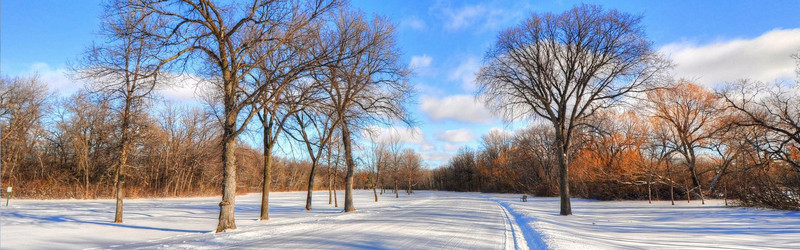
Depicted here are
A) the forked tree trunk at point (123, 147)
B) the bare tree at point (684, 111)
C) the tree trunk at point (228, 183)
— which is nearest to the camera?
the tree trunk at point (228, 183)

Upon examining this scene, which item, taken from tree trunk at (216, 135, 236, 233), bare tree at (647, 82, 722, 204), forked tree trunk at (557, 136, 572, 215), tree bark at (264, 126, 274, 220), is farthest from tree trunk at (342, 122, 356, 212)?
bare tree at (647, 82, 722, 204)

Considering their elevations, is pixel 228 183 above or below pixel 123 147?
below

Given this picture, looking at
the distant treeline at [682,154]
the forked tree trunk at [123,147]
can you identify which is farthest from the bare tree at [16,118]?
the distant treeline at [682,154]

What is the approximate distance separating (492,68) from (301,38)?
33.3 ft

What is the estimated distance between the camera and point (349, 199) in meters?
21.2

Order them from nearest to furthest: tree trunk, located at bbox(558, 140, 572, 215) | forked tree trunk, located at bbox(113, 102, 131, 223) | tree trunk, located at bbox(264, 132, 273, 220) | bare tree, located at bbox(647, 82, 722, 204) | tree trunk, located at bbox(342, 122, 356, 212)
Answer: forked tree trunk, located at bbox(113, 102, 131, 223)
tree trunk, located at bbox(264, 132, 273, 220)
tree trunk, located at bbox(558, 140, 572, 215)
tree trunk, located at bbox(342, 122, 356, 212)
bare tree, located at bbox(647, 82, 722, 204)

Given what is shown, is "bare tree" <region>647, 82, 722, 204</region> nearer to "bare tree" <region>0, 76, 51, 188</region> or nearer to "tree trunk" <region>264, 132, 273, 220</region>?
"tree trunk" <region>264, 132, 273, 220</region>

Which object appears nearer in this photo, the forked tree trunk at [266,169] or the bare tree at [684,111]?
the forked tree trunk at [266,169]

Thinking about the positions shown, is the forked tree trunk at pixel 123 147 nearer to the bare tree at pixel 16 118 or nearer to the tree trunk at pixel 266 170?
the tree trunk at pixel 266 170

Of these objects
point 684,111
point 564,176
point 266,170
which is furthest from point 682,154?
point 266,170

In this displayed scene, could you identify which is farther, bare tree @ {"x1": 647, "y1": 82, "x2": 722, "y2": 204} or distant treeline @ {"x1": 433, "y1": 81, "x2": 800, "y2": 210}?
bare tree @ {"x1": 647, "y1": 82, "x2": 722, "y2": 204}

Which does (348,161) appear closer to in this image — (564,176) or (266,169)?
(266,169)

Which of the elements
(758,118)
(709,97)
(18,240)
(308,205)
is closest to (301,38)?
(18,240)

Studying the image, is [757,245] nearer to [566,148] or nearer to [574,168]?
[566,148]
